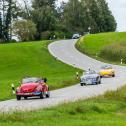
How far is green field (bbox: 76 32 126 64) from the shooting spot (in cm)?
10512

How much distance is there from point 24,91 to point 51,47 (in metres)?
77.3

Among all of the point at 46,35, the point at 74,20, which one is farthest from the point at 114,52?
the point at 74,20

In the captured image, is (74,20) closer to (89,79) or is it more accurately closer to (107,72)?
(107,72)

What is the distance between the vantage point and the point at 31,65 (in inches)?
3425

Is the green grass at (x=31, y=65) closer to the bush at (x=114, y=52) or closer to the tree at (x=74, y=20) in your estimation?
the bush at (x=114, y=52)

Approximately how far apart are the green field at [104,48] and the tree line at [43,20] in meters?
31.1

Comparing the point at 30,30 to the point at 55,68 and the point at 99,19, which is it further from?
the point at 55,68

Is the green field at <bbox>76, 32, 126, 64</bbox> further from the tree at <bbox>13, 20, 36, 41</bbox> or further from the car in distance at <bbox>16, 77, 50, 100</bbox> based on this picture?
the car in distance at <bbox>16, 77, 50, 100</bbox>

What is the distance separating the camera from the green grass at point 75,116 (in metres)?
18.4

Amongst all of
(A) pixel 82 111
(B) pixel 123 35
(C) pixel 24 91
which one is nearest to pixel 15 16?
(B) pixel 123 35

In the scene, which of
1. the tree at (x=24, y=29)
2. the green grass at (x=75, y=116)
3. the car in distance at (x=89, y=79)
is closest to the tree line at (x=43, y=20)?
the tree at (x=24, y=29)

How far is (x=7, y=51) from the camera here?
104m

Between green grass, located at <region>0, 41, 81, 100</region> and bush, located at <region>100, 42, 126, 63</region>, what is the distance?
35.3 feet

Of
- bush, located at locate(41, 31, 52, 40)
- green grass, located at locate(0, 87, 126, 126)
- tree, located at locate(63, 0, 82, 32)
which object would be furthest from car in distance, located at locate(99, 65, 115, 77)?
tree, located at locate(63, 0, 82, 32)
